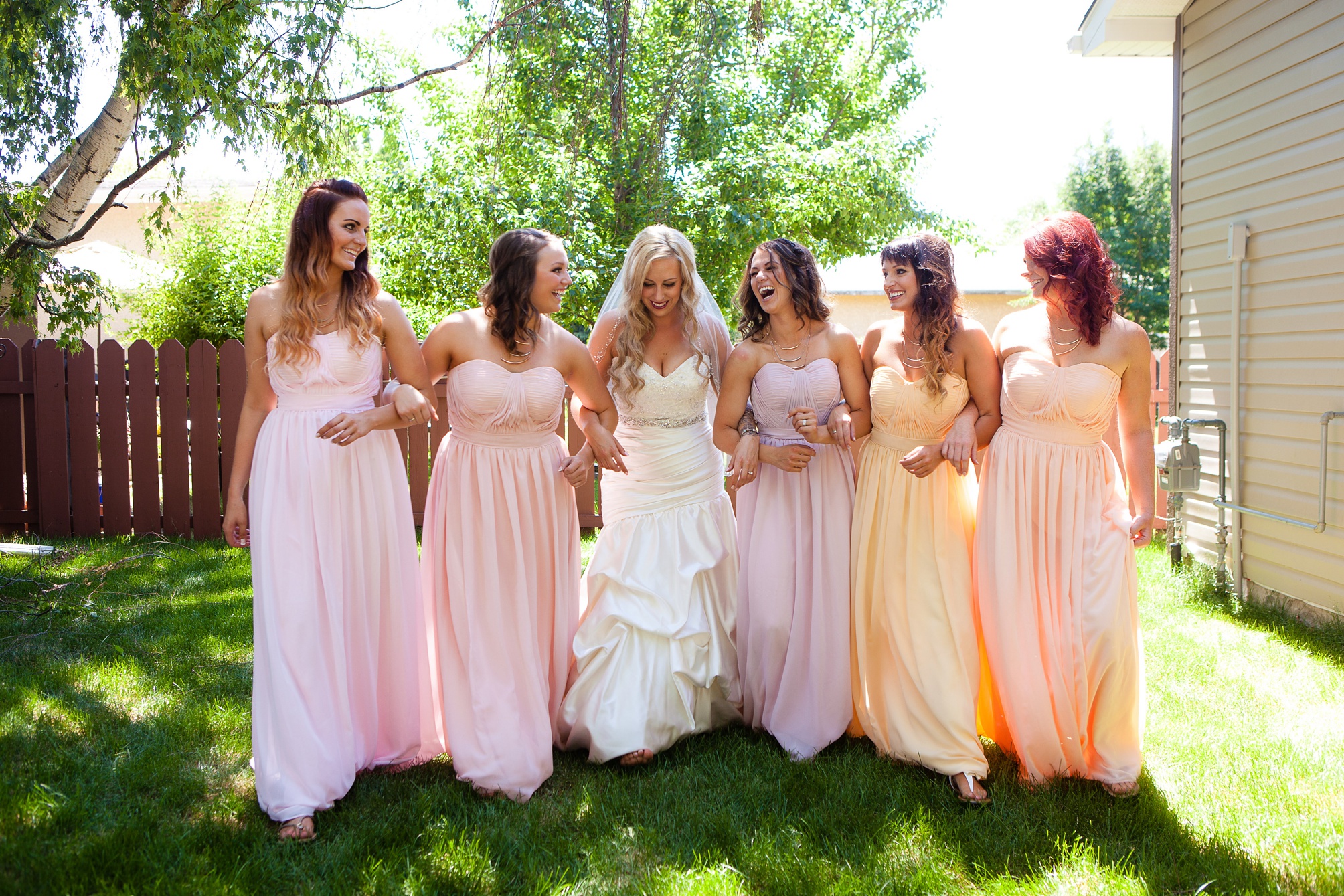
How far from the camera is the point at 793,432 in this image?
400 centimetres

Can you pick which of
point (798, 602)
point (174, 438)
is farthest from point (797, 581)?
point (174, 438)

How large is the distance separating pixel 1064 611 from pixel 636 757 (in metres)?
1.71

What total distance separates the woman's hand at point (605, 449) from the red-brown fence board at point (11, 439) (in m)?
6.76

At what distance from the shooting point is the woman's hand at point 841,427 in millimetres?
3746

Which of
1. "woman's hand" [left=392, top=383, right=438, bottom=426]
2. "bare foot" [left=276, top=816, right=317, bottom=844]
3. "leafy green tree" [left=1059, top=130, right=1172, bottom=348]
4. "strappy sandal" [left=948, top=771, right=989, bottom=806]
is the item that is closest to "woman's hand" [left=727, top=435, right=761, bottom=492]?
"woman's hand" [left=392, top=383, right=438, bottom=426]

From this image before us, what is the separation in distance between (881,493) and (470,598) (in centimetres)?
166

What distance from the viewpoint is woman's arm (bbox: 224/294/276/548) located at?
3326 millimetres

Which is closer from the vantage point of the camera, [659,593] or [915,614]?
[915,614]

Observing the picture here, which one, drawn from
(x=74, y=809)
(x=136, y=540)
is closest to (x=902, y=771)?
(x=74, y=809)

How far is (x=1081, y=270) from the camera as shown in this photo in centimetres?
343

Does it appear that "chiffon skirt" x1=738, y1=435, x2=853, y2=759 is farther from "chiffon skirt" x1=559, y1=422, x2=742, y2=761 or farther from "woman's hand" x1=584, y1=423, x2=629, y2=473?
"woman's hand" x1=584, y1=423, x2=629, y2=473

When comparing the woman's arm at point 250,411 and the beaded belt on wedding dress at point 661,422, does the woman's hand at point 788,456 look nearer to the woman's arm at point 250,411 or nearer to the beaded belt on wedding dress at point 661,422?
the beaded belt on wedding dress at point 661,422

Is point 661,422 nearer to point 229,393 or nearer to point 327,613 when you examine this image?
point 327,613

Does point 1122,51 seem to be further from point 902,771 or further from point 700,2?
point 902,771
